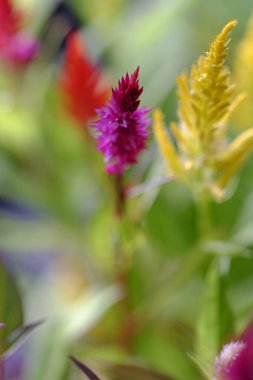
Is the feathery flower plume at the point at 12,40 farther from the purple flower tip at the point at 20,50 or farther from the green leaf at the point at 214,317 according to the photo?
the green leaf at the point at 214,317

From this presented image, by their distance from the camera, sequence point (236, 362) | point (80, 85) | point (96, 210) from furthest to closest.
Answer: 1. point (96, 210)
2. point (80, 85)
3. point (236, 362)

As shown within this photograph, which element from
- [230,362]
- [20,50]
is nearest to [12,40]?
[20,50]

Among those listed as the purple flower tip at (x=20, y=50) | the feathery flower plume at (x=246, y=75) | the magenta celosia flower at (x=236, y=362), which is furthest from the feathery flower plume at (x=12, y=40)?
the magenta celosia flower at (x=236, y=362)

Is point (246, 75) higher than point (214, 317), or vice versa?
point (246, 75)

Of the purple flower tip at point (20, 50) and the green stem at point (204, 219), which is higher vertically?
the purple flower tip at point (20, 50)

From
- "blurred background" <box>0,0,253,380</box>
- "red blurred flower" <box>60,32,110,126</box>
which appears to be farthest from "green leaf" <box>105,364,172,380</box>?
"red blurred flower" <box>60,32,110,126</box>

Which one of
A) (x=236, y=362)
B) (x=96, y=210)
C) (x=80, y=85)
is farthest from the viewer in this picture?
(x=96, y=210)

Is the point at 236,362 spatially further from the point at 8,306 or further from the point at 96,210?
the point at 96,210

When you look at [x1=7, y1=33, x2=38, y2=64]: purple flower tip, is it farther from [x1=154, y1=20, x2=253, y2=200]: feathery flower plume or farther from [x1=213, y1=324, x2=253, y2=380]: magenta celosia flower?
[x1=213, y1=324, x2=253, y2=380]: magenta celosia flower
